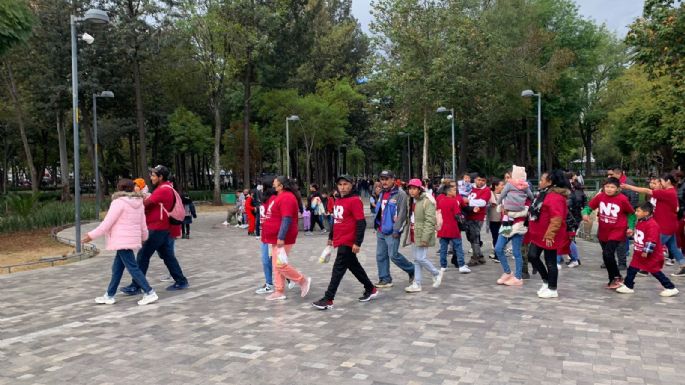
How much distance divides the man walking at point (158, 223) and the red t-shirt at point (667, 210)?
7.51 meters

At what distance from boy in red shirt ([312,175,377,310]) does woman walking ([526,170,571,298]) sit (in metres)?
2.34

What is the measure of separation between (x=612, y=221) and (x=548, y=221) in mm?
1191

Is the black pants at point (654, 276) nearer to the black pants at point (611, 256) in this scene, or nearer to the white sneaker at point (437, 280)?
the black pants at point (611, 256)

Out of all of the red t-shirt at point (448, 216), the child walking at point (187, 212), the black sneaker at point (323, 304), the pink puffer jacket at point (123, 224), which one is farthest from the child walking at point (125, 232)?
the child walking at point (187, 212)

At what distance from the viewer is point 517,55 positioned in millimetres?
35500

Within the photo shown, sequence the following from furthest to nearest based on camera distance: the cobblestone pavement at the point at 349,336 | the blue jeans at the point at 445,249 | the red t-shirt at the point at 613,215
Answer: the blue jeans at the point at 445,249, the red t-shirt at the point at 613,215, the cobblestone pavement at the point at 349,336

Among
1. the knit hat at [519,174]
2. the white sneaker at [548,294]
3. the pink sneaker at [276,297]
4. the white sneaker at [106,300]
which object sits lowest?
the white sneaker at [548,294]

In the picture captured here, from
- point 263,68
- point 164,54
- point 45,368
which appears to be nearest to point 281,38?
point 263,68

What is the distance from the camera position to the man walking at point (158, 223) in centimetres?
789

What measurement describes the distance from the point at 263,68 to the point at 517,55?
16924 millimetres

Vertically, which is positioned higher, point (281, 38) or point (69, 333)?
point (281, 38)

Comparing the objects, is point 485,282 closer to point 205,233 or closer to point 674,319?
point 674,319

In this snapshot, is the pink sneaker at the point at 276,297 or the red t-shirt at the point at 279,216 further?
the pink sneaker at the point at 276,297

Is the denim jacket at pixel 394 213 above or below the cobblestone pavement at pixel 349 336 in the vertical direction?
above
